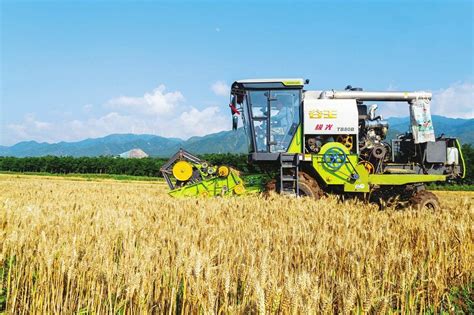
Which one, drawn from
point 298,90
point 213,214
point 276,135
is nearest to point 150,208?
point 213,214

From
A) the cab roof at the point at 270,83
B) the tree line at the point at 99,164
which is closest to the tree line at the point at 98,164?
the tree line at the point at 99,164

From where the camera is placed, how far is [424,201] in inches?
365

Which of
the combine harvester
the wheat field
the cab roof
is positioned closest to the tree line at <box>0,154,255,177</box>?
the combine harvester

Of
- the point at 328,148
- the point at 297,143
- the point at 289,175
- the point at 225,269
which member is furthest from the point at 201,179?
the point at 225,269

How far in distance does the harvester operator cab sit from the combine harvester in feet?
0.08

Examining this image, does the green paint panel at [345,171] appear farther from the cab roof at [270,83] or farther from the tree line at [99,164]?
the tree line at [99,164]

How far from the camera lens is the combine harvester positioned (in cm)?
988

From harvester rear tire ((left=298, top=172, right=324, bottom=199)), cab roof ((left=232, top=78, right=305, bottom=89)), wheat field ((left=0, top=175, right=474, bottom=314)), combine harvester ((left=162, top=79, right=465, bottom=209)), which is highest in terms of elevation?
cab roof ((left=232, top=78, right=305, bottom=89))

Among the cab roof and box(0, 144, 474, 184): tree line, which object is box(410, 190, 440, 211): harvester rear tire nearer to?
the cab roof

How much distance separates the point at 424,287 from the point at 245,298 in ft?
5.77

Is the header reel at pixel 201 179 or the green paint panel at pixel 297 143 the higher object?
the green paint panel at pixel 297 143

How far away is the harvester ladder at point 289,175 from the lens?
381 inches

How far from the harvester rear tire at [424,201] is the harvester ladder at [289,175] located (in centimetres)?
269

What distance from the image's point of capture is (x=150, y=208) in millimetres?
7258
